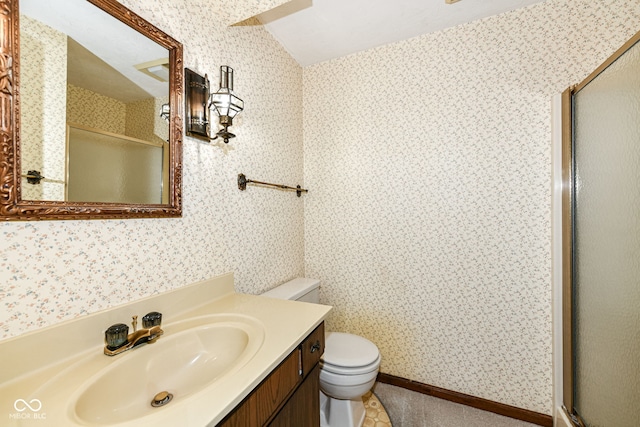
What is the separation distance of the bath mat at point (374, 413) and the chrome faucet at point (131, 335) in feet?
4.34

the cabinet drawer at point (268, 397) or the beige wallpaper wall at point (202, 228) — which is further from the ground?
the beige wallpaper wall at point (202, 228)

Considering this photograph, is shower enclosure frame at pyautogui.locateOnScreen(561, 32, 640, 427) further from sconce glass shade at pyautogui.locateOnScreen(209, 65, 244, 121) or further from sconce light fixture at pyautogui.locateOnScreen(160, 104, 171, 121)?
sconce light fixture at pyautogui.locateOnScreen(160, 104, 171, 121)

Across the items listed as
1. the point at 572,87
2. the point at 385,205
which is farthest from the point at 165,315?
the point at 572,87

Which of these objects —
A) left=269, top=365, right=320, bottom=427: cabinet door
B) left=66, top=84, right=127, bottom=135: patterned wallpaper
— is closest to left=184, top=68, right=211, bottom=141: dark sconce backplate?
left=66, top=84, right=127, bottom=135: patterned wallpaper

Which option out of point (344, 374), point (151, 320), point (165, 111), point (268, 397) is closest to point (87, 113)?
point (165, 111)

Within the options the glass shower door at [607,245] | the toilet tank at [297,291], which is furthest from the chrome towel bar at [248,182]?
the glass shower door at [607,245]

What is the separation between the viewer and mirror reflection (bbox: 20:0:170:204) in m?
0.72

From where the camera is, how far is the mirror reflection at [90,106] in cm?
72

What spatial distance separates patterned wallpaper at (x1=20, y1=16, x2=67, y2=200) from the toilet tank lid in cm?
109

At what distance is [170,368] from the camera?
854 mm

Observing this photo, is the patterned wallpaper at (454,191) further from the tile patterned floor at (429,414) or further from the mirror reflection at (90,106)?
the mirror reflection at (90,106)

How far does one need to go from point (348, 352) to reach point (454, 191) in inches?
46.4
